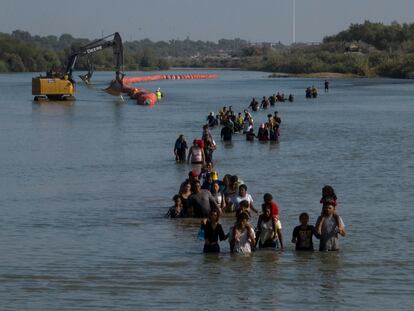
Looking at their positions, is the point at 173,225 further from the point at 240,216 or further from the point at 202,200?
the point at 240,216

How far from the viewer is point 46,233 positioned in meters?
22.1

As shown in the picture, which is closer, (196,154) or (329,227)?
(329,227)

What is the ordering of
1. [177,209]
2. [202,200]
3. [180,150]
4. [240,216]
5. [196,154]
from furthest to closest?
[180,150]
[196,154]
[177,209]
[202,200]
[240,216]

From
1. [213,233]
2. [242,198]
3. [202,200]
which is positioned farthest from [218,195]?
[213,233]

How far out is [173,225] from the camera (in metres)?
22.8

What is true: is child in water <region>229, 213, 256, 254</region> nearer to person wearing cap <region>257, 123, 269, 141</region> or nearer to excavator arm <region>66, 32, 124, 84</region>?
person wearing cap <region>257, 123, 269, 141</region>

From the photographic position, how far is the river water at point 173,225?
645 inches

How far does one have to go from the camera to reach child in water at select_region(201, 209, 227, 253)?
18.3m

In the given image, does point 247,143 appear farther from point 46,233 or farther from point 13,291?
point 13,291

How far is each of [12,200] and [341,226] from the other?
11.5m

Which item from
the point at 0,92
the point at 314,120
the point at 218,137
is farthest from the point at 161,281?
the point at 0,92

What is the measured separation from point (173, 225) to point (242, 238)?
437cm

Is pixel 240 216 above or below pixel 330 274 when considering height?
above

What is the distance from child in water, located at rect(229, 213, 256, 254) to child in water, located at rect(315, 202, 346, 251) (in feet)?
3.75
